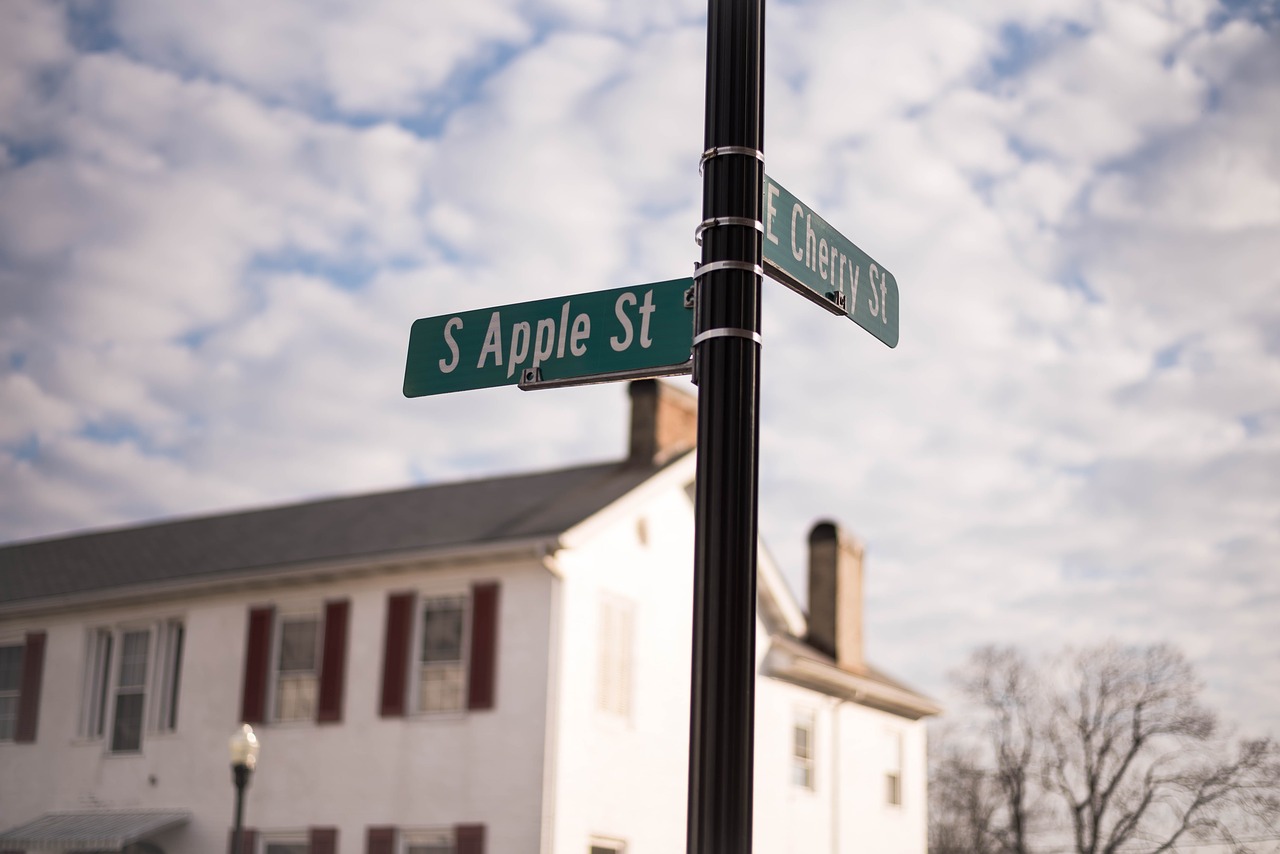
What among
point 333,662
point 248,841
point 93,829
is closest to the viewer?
point 248,841

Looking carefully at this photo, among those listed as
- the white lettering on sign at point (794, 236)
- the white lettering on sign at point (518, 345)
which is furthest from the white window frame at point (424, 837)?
the white lettering on sign at point (794, 236)

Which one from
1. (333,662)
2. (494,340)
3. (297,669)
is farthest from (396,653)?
(494,340)

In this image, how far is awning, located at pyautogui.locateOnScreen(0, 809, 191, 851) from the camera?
75.5ft

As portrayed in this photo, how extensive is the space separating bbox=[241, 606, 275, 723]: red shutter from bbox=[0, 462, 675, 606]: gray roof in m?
0.82

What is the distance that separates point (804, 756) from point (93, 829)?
11880 mm

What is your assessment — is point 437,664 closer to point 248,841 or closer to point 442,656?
point 442,656

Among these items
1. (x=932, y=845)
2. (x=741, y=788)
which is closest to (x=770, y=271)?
(x=741, y=788)

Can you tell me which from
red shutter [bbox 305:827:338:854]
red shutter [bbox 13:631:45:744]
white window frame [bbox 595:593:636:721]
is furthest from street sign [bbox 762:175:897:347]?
red shutter [bbox 13:631:45:744]

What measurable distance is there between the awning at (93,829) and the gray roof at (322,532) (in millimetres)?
3762

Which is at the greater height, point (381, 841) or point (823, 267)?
point (823, 267)

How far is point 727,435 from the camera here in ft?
14.7

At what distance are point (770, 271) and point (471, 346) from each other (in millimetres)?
1259

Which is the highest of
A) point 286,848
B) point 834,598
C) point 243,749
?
point 834,598

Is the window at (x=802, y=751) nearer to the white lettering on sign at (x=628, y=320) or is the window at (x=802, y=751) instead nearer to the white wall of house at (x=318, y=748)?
the white wall of house at (x=318, y=748)
